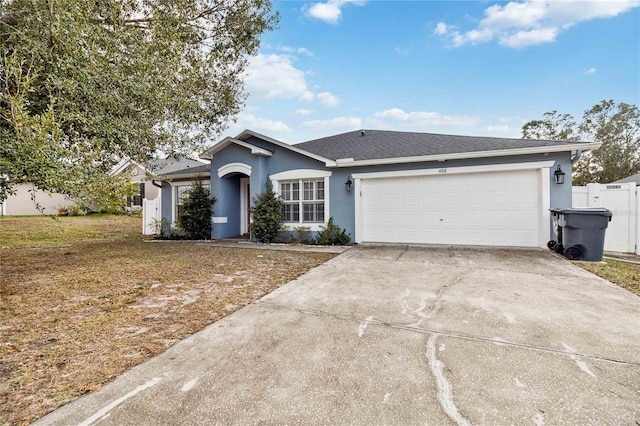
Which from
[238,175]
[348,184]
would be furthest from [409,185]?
[238,175]

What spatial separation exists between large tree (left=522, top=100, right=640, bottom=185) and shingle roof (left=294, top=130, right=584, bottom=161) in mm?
20724

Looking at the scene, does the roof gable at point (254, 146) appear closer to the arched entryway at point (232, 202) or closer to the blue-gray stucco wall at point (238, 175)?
the blue-gray stucco wall at point (238, 175)

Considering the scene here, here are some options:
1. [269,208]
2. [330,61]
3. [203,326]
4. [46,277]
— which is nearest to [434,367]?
[203,326]

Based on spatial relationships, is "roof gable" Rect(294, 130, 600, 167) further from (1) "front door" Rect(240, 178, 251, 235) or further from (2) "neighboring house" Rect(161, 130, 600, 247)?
(1) "front door" Rect(240, 178, 251, 235)

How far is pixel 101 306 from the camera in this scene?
13.5 feet

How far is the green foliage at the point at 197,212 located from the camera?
11164 millimetres

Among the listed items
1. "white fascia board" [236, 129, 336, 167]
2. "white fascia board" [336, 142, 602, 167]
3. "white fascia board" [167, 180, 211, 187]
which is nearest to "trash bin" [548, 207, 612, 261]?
"white fascia board" [336, 142, 602, 167]

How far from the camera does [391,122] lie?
1738cm

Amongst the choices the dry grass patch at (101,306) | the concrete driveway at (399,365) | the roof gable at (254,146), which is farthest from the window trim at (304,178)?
the concrete driveway at (399,365)

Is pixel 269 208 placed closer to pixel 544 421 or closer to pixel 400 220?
pixel 400 220

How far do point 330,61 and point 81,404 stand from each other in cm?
1400

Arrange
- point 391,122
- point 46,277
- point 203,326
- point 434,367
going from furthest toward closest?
point 391,122
point 46,277
point 203,326
point 434,367

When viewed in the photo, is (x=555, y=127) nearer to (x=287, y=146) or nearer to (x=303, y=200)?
(x=303, y=200)

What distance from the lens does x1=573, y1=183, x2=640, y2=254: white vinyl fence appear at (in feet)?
25.5
